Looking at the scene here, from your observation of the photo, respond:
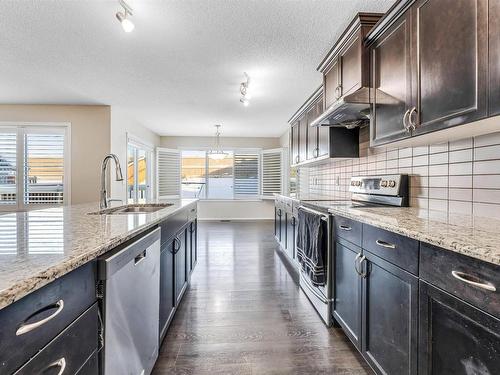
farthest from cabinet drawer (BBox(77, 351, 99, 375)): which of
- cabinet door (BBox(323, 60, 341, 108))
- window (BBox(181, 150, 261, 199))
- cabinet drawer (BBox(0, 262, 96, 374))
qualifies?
window (BBox(181, 150, 261, 199))

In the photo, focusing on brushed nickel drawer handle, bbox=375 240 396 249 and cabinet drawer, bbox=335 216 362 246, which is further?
cabinet drawer, bbox=335 216 362 246

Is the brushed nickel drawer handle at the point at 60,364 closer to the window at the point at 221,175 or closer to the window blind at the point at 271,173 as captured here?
the window blind at the point at 271,173

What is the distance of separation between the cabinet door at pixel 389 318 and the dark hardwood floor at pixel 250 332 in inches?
12.8

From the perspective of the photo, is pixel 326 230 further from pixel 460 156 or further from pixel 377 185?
pixel 460 156

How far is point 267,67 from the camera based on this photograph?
2.93m

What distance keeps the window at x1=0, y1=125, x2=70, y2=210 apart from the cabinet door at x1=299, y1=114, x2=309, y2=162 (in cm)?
392

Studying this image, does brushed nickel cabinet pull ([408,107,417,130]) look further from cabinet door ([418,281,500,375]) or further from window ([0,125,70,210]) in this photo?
window ([0,125,70,210])

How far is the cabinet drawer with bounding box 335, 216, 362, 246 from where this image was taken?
1.58 metres

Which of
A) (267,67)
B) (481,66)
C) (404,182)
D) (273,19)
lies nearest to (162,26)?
(273,19)

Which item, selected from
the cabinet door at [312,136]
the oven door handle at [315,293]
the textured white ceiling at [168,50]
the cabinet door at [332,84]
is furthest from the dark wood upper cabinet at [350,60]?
the oven door handle at [315,293]

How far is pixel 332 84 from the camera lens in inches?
97.1

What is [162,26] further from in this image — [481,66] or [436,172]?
[436,172]

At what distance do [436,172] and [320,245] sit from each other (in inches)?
37.7

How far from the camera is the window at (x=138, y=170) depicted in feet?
18.2
